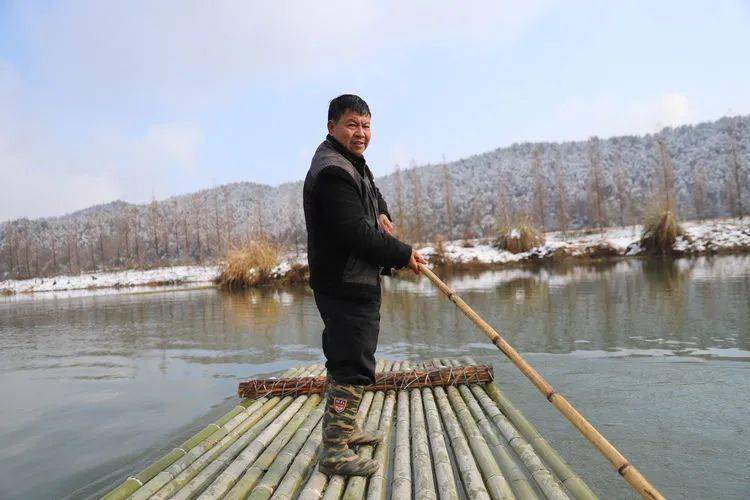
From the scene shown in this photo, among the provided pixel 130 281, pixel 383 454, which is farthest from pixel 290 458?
pixel 130 281

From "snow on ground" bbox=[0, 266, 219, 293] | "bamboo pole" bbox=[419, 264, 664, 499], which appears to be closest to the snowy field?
"snow on ground" bbox=[0, 266, 219, 293]

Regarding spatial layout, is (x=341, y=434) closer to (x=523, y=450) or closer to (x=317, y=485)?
(x=317, y=485)

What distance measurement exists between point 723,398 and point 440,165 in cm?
7179

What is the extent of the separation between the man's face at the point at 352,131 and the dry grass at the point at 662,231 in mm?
23072

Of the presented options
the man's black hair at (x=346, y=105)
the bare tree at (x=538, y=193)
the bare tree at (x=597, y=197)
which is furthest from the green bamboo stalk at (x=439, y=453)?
the bare tree at (x=597, y=197)

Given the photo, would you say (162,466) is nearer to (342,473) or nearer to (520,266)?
(342,473)

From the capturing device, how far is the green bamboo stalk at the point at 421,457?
2.13 m

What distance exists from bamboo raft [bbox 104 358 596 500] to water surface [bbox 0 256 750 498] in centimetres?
48

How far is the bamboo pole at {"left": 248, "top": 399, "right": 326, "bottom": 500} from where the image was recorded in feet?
7.14

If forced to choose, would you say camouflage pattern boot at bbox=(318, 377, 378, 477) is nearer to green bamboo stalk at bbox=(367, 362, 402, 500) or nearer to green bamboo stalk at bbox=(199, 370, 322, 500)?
green bamboo stalk at bbox=(367, 362, 402, 500)

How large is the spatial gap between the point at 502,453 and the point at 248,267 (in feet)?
58.7

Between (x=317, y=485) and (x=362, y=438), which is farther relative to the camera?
(x=362, y=438)

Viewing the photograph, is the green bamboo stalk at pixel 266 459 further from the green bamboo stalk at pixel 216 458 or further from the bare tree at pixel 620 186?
the bare tree at pixel 620 186

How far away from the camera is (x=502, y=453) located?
2525 millimetres
